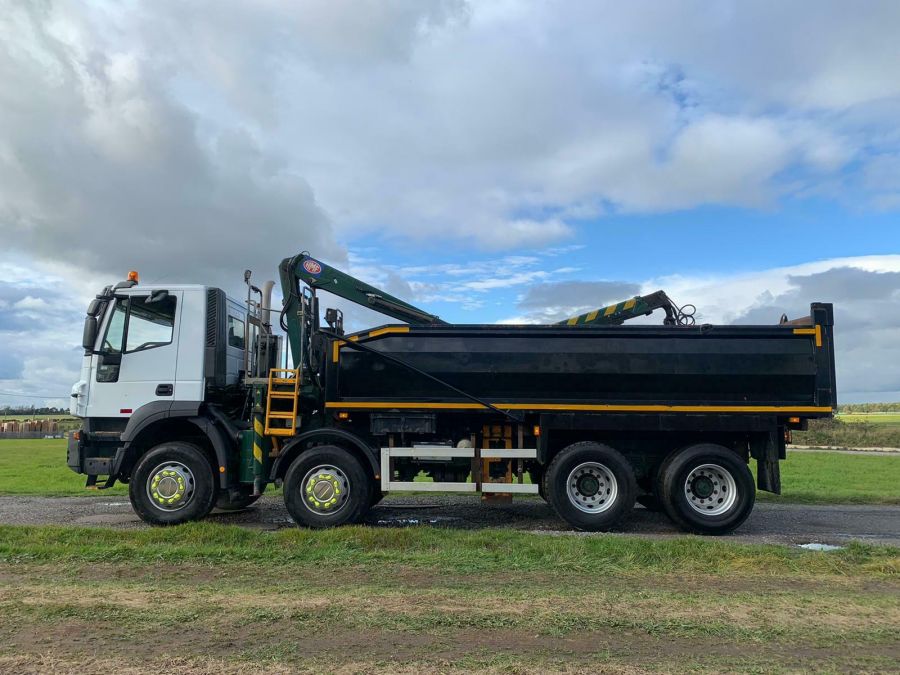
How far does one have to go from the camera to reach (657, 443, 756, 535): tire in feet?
28.7

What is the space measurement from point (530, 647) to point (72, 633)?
123 inches

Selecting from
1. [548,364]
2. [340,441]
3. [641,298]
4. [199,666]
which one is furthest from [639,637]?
[641,298]

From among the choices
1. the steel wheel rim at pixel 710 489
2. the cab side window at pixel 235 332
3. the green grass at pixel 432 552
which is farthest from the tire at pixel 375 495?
the steel wheel rim at pixel 710 489

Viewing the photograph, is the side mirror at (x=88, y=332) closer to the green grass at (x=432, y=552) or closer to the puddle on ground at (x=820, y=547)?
the green grass at (x=432, y=552)

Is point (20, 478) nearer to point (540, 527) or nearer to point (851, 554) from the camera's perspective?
point (540, 527)

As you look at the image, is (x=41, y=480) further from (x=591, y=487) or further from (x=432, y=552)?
(x=591, y=487)

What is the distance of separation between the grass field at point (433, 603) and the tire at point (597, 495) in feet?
3.65

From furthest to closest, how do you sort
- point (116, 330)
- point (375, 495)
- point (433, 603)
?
point (375, 495) → point (116, 330) → point (433, 603)

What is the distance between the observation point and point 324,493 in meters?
8.79

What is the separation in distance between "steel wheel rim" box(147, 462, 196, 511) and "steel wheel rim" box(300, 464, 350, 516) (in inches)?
61.3

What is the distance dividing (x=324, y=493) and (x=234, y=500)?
1.80 metres

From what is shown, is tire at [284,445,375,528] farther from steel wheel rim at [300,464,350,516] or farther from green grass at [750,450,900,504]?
green grass at [750,450,900,504]

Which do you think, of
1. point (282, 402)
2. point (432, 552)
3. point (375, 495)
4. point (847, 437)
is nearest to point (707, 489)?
point (432, 552)

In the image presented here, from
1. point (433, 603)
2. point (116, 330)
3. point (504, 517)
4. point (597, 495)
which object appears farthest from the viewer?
point (504, 517)
